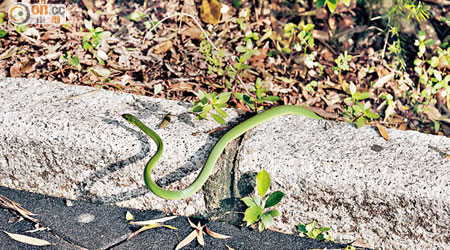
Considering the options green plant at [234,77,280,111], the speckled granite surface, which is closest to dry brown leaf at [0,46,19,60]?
the speckled granite surface

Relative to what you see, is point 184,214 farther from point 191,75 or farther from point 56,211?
point 191,75

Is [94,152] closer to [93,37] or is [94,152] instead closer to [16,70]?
[93,37]

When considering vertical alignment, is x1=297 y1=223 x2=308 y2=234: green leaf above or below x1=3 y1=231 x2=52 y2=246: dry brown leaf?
below

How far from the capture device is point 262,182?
2148mm

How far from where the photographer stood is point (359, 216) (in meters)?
2.16

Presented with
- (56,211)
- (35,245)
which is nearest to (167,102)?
(56,211)

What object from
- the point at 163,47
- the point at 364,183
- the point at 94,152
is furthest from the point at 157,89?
the point at 364,183

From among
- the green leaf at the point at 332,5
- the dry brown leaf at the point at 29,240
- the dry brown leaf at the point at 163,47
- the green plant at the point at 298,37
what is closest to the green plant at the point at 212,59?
the dry brown leaf at the point at 163,47

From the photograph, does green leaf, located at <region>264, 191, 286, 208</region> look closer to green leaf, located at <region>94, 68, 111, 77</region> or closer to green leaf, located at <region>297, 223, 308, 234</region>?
green leaf, located at <region>297, 223, 308, 234</region>

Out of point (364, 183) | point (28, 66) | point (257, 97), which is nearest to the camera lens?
point (364, 183)

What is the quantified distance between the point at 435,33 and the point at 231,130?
2.13 metres
